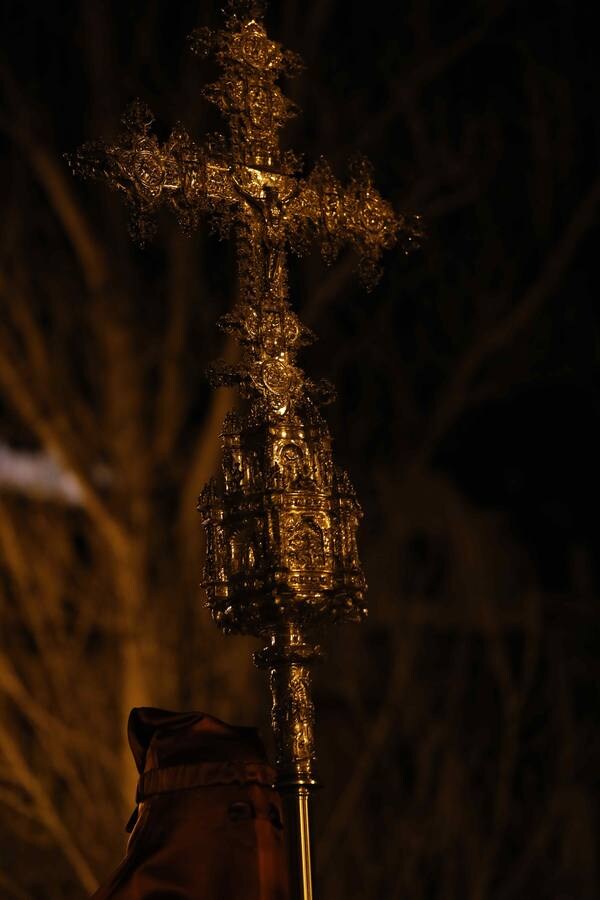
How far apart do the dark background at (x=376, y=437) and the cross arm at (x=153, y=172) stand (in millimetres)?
3310

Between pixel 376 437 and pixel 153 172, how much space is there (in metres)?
4.38

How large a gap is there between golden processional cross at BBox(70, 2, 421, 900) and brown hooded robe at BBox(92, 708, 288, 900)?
8 cm

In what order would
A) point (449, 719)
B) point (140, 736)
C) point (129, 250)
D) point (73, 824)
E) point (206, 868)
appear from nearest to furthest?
point (206, 868) < point (140, 736) < point (73, 824) < point (129, 250) < point (449, 719)

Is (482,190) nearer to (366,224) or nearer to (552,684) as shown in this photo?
(552,684)

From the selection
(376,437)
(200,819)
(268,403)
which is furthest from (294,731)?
(376,437)

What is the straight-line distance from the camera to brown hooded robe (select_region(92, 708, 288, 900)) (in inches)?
94.4

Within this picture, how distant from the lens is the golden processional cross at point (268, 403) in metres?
2.48

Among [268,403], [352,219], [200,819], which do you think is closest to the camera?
[200,819]

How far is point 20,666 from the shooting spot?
20.5ft

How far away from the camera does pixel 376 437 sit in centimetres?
694

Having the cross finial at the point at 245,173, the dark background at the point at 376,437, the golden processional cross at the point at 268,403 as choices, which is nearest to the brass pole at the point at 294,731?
the golden processional cross at the point at 268,403

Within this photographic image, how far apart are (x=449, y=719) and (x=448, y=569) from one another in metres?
0.67

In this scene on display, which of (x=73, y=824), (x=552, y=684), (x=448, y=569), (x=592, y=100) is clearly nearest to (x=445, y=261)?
(x=592, y=100)

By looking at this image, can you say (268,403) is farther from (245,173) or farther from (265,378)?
(245,173)
